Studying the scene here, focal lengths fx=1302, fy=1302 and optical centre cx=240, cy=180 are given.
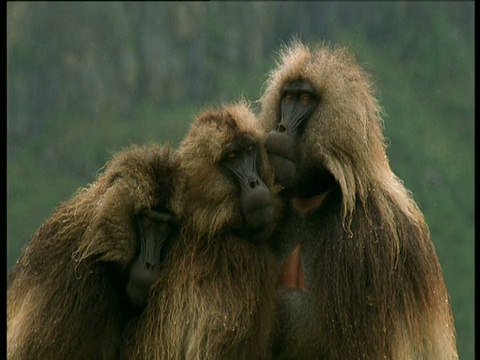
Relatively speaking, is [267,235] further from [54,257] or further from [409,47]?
[409,47]

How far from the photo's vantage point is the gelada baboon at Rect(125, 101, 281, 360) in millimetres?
7312

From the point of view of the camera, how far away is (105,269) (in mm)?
7543

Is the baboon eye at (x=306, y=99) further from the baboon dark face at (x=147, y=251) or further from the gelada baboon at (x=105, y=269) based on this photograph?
the baboon dark face at (x=147, y=251)

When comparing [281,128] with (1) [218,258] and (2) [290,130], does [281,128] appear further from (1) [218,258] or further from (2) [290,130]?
(1) [218,258]

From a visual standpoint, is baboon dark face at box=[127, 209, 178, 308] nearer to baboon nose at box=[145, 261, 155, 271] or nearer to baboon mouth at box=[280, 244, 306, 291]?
baboon nose at box=[145, 261, 155, 271]

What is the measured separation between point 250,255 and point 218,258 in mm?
195

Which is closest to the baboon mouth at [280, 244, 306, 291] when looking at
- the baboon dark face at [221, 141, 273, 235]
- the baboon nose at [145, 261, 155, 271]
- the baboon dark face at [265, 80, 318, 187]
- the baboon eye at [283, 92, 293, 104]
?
the baboon dark face at [221, 141, 273, 235]

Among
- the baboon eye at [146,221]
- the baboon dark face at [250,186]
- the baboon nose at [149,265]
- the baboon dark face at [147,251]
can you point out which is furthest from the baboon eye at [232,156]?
the baboon nose at [149,265]

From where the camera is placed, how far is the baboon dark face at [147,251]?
7422mm

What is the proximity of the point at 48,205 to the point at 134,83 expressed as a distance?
39.0 ft

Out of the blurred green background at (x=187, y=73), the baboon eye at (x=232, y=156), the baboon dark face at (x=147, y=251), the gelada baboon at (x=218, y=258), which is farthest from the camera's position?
the blurred green background at (x=187, y=73)

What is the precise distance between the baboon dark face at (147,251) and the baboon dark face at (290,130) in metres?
0.70

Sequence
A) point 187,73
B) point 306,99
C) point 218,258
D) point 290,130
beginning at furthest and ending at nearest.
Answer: point 187,73 → point 306,99 → point 290,130 → point 218,258

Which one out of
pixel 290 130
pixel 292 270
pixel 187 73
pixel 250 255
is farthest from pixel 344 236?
pixel 187 73
